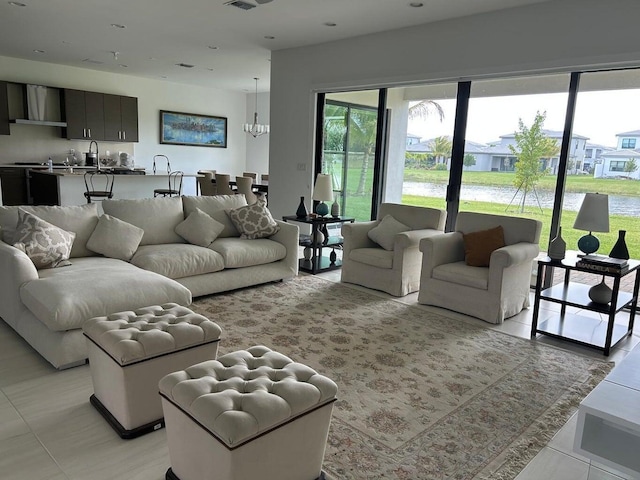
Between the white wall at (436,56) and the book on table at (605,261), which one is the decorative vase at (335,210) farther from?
the book on table at (605,261)

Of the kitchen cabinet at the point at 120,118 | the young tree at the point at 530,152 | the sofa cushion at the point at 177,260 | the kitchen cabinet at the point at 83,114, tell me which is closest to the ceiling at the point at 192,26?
the kitchen cabinet at the point at 83,114

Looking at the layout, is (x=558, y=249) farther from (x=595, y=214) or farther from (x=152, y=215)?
(x=152, y=215)

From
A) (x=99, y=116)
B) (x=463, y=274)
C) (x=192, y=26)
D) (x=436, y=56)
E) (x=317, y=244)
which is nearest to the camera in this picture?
(x=463, y=274)

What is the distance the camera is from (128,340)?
86.4 inches

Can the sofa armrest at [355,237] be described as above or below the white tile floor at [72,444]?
above

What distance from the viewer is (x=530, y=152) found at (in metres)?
5.03

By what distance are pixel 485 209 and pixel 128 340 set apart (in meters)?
4.30

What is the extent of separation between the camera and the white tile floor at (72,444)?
6.48ft

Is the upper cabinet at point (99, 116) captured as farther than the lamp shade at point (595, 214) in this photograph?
Yes

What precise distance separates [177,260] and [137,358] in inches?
75.1

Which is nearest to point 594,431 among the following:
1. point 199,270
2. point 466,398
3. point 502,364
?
point 466,398

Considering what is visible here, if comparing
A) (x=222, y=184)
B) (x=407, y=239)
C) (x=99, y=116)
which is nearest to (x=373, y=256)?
(x=407, y=239)

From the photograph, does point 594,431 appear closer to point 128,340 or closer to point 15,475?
point 128,340

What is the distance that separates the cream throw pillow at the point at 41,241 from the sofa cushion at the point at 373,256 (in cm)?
267
